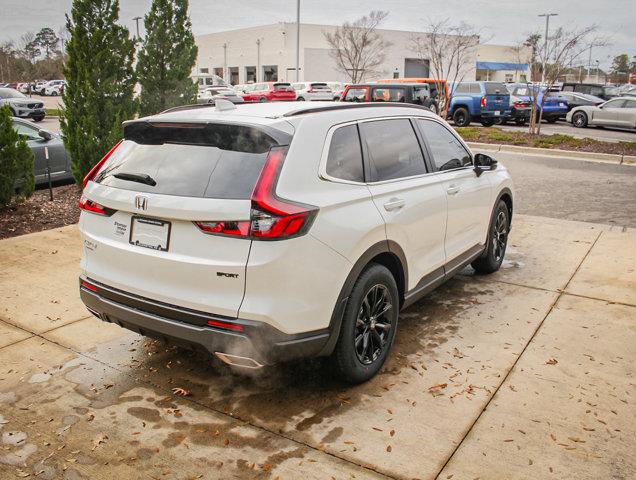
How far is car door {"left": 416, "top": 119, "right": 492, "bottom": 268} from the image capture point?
4812 mm

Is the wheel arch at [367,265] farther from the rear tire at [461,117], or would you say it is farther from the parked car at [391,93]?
the rear tire at [461,117]

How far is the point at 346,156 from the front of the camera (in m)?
3.72

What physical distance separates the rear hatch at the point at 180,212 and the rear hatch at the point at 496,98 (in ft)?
72.4

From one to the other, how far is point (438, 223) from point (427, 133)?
2.56 feet

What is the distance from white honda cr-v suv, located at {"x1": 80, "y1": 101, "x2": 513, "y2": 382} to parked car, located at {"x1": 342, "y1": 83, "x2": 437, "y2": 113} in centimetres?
1790

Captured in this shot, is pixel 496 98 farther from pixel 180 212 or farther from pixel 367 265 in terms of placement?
pixel 180 212

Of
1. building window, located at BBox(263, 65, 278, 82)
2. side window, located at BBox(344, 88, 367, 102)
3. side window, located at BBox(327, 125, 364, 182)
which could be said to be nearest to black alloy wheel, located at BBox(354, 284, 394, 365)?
side window, located at BBox(327, 125, 364, 182)

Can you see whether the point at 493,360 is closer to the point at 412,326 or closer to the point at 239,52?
the point at 412,326

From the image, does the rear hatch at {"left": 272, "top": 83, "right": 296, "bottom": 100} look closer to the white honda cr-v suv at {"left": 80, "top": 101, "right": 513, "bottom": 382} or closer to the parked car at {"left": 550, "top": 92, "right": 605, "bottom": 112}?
the parked car at {"left": 550, "top": 92, "right": 605, "bottom": 112}

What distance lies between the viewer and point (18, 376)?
397cm

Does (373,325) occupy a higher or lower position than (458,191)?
lower

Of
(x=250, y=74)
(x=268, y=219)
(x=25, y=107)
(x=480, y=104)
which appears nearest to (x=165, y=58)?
(x=268, y=219)

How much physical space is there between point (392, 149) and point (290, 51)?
203ft

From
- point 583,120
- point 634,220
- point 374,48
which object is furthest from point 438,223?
point 374,48
